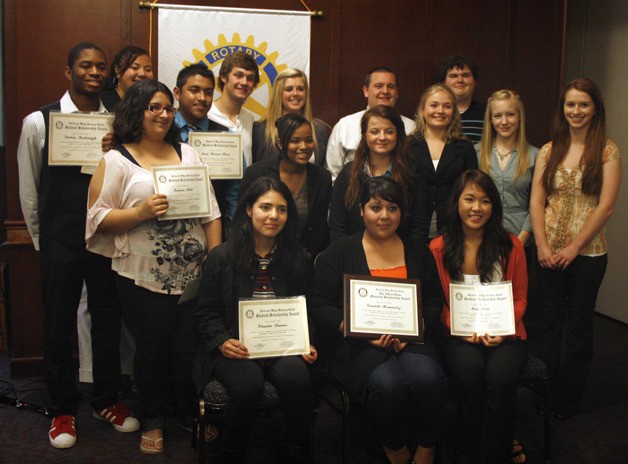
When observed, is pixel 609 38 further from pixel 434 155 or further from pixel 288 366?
pixel 288 366

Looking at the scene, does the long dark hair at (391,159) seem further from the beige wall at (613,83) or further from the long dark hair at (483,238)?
the beige wall at (613,83)

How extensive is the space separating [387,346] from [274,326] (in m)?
0.53

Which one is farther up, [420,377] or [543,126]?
[543,126]

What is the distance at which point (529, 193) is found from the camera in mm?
3820

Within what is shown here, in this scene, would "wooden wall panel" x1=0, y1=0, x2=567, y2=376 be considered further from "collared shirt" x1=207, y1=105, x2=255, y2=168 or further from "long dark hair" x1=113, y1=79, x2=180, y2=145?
"long dark hair" x1=113, y1=79, x2=180, y2=145

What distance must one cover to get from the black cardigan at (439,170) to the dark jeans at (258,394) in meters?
1.16

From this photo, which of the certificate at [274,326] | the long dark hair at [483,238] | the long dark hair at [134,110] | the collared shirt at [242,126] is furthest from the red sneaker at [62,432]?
the long dark hair at [483,238]

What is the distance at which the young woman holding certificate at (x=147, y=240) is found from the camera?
300 cm

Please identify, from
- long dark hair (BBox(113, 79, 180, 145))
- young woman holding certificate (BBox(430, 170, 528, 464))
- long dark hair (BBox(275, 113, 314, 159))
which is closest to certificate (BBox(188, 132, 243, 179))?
long dark hair (BBox(275, 113, 314, 159))

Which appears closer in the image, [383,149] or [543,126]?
[383,149]

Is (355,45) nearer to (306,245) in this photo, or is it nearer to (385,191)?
(306,245)

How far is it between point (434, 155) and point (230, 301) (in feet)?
4.94

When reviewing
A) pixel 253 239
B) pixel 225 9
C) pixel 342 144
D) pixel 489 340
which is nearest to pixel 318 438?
pixel 489 340

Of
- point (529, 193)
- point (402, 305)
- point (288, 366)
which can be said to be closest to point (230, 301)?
point (288, 366)
